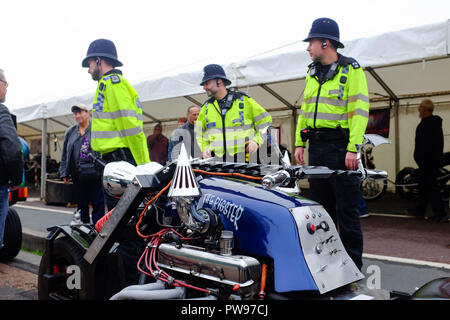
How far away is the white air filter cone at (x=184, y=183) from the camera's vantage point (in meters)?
1.70

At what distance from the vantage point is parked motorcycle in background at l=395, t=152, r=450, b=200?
827 cm

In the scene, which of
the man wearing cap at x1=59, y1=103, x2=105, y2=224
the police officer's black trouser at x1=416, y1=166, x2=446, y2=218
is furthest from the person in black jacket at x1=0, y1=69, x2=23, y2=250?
the police officer's black trouser at x1=416, y1=166, x2=446, y2=218

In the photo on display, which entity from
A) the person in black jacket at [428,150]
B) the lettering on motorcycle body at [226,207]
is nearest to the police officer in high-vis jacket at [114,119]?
the lettering on motorcycle body at [226,207]

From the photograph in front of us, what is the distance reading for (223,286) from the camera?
1667mm

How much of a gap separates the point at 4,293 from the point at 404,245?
386cm

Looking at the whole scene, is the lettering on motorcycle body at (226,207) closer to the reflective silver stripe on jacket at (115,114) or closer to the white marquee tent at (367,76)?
the reflective silver stripe on jacket at (115,114)

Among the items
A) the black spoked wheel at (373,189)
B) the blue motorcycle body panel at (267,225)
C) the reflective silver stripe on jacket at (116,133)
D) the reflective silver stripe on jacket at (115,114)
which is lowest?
the black spoked wheel at (373,189)

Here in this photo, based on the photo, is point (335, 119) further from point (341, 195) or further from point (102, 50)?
point (102, 50)

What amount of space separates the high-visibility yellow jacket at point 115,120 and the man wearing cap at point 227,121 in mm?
912

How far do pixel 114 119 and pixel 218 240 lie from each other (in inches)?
71.1

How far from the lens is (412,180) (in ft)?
28.8

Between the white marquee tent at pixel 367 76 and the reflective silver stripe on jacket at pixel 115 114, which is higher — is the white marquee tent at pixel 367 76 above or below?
above

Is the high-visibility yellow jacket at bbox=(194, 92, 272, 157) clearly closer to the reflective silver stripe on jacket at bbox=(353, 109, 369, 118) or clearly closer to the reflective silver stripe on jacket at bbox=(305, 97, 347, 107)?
the reflective silver stripe on jacket at bbox=(305, 97, 347, 107)
